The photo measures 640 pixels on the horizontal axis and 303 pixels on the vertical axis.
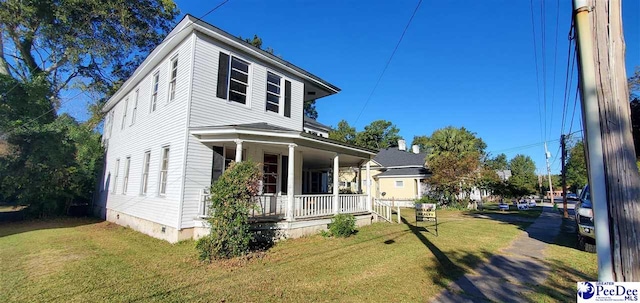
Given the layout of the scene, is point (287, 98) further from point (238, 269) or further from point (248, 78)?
point (238, 269)

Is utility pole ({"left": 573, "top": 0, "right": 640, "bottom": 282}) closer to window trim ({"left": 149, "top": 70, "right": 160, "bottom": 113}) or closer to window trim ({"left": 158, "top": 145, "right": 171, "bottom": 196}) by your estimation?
window trim ({"left": 158, "top": 145, "right": 171, "bottom": 196})

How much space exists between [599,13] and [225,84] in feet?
32.5

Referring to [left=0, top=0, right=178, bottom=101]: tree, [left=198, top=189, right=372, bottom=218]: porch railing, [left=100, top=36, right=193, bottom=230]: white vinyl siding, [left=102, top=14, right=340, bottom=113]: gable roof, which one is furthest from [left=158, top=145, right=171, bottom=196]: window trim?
[left=0, top=0, right=178, bottom=101]: tree

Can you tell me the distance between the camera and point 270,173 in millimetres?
11461

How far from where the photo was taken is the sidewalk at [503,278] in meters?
4.75

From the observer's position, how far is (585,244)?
840 centimetres

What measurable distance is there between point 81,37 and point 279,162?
18.0 m

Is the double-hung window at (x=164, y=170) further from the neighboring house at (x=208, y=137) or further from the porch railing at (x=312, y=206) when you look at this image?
the porch railing at (x=312, y=206)

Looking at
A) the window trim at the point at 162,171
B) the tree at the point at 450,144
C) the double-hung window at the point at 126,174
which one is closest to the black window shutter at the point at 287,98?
the window trim at the point at 162,171

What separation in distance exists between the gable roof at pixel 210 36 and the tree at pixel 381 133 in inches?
1366

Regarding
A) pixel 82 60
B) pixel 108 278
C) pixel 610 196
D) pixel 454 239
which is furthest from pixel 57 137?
pixel 610 196

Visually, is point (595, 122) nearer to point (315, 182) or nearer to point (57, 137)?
point (315, 182)

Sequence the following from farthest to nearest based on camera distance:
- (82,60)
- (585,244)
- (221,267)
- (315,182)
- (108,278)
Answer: (82,60), (315,182), (585,244), (221,267), (108,278)

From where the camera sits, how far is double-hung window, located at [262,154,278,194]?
11450 millimetres
